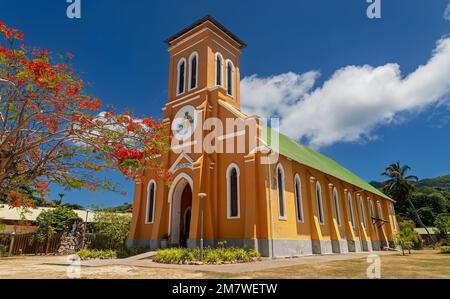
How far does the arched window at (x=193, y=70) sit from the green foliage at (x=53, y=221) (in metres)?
15.6

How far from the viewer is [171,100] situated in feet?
76.8

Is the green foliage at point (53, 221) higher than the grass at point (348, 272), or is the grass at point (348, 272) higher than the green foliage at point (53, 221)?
the green foliage at point (53, 221)

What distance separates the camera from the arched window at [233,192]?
17.0 metres

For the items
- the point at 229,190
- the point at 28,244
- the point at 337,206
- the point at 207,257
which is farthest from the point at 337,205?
the point at 28,244

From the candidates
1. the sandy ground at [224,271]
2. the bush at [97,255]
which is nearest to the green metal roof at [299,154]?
the sandy ground at [224,271]

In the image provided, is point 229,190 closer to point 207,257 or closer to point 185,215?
point 185,215

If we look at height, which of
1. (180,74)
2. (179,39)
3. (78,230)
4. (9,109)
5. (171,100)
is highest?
(179,39)

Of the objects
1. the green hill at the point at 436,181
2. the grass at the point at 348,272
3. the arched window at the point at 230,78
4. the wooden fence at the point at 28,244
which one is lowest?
the grass at the point at 348,272

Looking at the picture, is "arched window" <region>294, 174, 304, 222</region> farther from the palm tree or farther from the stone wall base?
the palm tree

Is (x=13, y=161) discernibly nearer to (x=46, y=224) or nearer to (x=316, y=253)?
(x=316, y=253)

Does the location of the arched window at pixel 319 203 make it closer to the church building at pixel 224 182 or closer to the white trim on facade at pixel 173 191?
the church building at pixel 224 182

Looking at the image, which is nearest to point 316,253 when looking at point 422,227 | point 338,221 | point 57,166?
point 338,221
